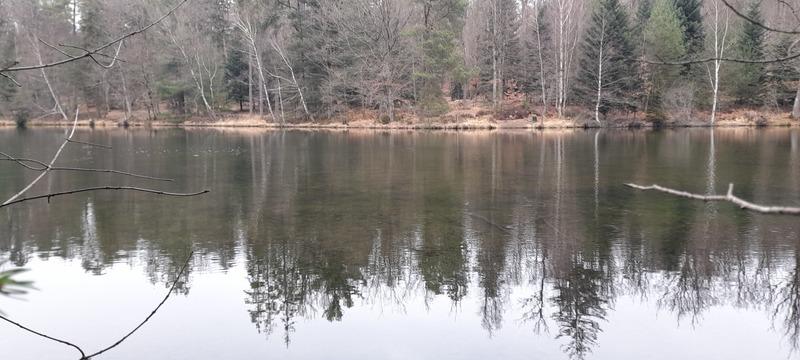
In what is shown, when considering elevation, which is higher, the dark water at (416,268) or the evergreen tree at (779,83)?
the evergreen tree at (779,83)

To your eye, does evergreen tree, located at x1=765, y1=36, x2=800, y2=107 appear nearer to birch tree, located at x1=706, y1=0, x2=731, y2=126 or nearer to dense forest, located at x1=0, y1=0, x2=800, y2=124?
dense forest, located at x1=0, y1=0, x2=800, y2=124

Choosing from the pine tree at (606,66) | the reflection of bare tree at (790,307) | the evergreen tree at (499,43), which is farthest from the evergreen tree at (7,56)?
the reflection of bare tree at (790,307)

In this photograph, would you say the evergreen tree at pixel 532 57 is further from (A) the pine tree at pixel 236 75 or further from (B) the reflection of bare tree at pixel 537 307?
(B) the reflection of bare tree at pixel 537 307

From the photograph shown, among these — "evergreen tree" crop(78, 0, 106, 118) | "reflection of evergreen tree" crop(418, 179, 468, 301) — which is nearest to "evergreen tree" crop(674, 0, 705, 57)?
"reflection of evergreen tree" crop(418, 179, 468, 301)

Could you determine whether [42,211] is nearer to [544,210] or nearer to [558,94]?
[544,210]

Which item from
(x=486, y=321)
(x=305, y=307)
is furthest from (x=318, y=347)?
(x=486, y=321)

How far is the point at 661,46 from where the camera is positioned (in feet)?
141

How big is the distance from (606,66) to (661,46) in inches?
150

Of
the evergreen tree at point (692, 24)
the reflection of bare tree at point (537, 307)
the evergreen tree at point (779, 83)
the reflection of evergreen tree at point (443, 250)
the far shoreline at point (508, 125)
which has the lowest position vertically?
the reflection of bare tree at point (537, 307)

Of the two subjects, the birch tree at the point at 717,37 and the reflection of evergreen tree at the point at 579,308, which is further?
the birch tree at the point at 717,37

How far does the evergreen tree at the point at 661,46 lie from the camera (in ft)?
141

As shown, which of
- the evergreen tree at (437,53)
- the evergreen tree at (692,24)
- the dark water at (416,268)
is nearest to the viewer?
the dark water at (416,268)

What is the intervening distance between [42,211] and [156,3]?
46.9 m

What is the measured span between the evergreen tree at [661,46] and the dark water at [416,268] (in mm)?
26730
